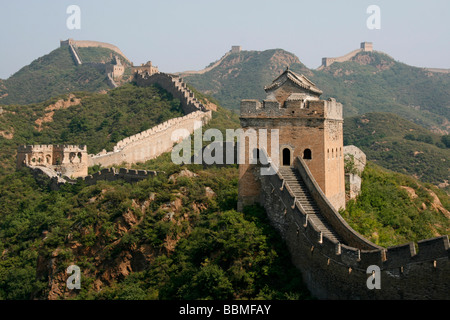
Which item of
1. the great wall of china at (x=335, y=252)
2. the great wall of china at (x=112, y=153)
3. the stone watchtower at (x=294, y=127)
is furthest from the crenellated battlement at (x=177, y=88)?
the great wall of china at (x=335, y=252)

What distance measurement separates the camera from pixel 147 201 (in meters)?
24.8

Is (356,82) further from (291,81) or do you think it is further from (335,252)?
(335,252)

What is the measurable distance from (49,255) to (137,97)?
1404 inches

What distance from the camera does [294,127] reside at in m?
17.5

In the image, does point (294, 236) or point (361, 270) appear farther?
point (294, 236)

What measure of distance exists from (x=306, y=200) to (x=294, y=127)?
2.54 meters

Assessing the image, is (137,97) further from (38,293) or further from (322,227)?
(322,227)

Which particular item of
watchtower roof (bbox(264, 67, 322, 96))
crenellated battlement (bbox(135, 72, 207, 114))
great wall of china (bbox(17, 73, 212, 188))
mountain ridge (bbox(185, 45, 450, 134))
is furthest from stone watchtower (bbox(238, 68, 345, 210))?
mountain ridge (bbox(185, 45, 450, 134))

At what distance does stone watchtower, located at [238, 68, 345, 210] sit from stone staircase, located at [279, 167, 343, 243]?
453mm

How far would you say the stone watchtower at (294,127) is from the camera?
1745 cm

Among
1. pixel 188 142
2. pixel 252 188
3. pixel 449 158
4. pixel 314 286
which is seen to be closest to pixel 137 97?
pixel 188 142

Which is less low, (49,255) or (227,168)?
(227,168)

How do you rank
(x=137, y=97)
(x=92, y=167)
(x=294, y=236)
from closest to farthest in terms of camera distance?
(x=294, y=236) < (x=92, y=167) < (x=137, y=97)

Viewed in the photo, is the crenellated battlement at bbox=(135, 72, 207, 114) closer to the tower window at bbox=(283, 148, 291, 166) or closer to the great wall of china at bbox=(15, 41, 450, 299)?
the tower window at bbox=(283, 148, 291, 166)
